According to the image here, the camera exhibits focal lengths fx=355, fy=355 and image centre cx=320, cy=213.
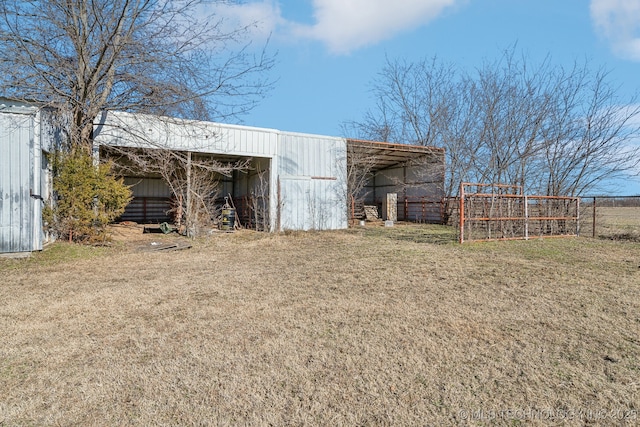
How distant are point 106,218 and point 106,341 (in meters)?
6.93

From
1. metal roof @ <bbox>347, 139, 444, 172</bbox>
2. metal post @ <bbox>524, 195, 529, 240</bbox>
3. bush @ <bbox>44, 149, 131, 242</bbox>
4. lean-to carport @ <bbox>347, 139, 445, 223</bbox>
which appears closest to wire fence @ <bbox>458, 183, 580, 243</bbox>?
metal post @ <bbox>524, 195, 529, 240</bbox>

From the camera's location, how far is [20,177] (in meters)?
7.01

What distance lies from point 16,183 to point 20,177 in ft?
0.45

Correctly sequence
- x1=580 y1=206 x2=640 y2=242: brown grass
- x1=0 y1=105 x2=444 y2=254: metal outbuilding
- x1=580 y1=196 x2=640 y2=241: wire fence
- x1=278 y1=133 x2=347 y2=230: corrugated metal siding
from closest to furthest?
x1=0 y1=105 x2=444 y2=254: metal outbuilding < x1=580 y1=196 x2=640 y2=241: wire fence < x1=580 y1=206 x2=640 y2=242: brown grass < x1=278 y1=133 x2=347 y2=230: corrugated metal siding

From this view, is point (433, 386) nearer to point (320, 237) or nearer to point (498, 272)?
point (498, 272)

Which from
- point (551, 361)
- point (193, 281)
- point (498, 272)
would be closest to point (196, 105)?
point (193, 281)

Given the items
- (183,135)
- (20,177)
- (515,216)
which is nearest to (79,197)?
(20,177)

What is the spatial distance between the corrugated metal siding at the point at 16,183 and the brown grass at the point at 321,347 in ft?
4.78

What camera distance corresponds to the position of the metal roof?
15.9 metres

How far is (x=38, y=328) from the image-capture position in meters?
3.39

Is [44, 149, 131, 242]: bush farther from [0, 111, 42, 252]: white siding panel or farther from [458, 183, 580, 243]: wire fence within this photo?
[458, 183, 580, 243]: wire fence

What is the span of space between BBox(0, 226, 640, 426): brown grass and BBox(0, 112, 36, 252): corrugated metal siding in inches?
57.3

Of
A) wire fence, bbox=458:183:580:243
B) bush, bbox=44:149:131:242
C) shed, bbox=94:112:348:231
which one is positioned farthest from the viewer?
shed, bbox=94:112:348:231

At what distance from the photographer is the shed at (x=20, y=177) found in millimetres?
6875
